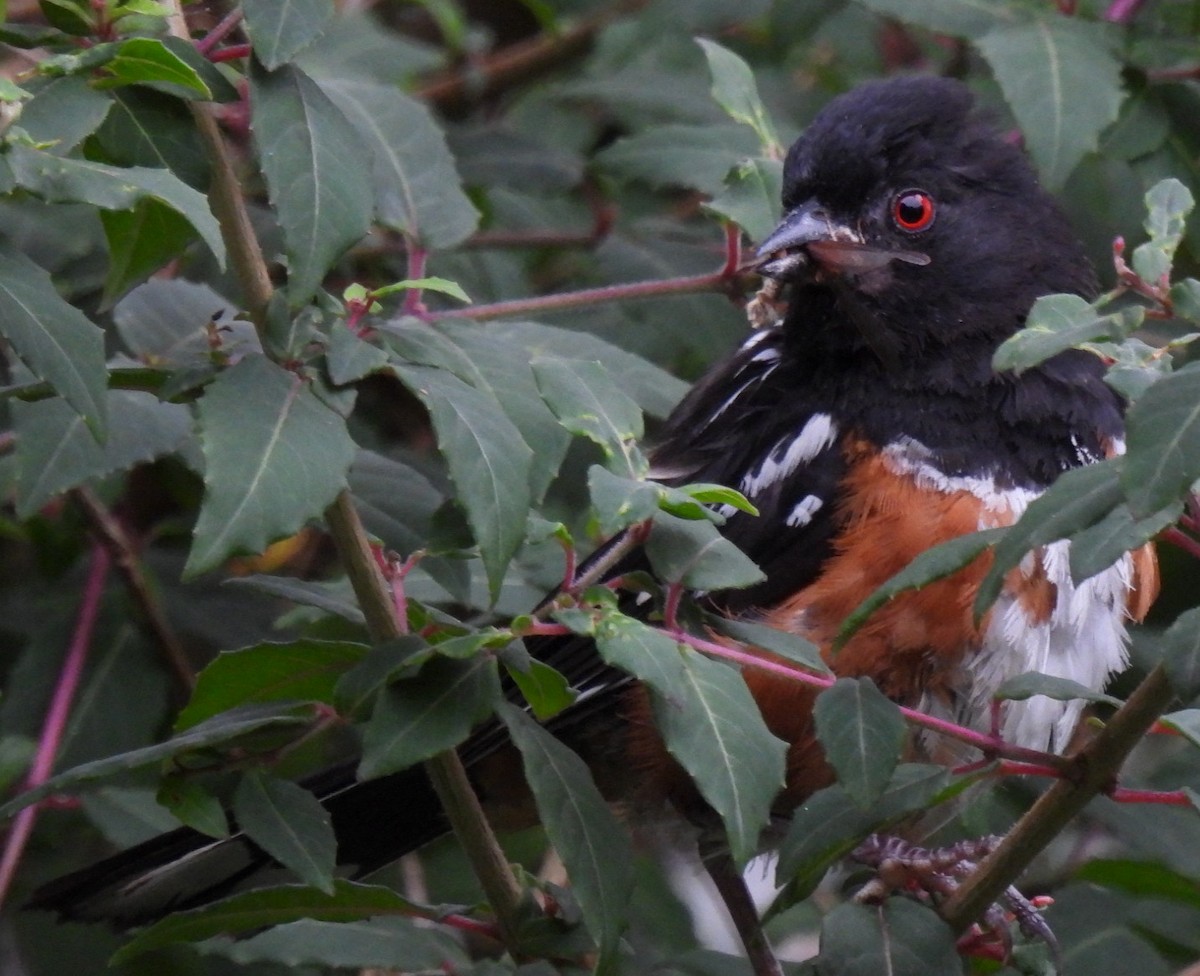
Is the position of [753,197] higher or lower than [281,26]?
lower

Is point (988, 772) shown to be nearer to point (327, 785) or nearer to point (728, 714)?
point (728, 714)

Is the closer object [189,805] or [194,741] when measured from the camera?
[194,741]

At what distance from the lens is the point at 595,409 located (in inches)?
58.7

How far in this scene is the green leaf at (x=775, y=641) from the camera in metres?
1.49

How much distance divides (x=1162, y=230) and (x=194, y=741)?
980 millimetres

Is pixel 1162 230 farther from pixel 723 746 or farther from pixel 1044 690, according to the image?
pixel 723 746

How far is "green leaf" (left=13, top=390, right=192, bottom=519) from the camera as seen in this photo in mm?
1847

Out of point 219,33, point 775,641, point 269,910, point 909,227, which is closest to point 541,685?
point 775,641

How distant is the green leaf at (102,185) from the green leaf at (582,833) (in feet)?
1.69

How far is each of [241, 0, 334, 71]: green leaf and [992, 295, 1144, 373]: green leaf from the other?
65cm

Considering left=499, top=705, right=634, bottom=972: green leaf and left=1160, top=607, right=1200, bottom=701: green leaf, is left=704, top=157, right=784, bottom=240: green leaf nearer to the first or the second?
left=499, top=705, right=634, bottom=972: green leaf

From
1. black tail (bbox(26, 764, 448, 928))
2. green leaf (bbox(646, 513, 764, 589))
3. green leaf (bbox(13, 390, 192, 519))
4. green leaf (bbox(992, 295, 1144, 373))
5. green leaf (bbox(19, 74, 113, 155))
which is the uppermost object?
green leaf (bbox(19, 74, 113, 155))

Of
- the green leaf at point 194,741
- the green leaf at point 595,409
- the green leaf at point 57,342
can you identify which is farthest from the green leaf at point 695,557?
the green leaf at point 57,342

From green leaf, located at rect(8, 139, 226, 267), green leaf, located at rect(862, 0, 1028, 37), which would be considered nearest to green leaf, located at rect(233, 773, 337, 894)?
green leaf, located at rect(8, 139, 226, 267)
